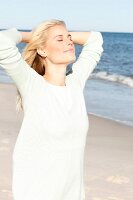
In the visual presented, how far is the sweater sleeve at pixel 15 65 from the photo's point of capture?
2748 millimetres

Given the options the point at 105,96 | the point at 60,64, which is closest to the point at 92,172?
the point at 60,64

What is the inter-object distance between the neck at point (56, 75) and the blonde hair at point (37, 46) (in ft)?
0.27

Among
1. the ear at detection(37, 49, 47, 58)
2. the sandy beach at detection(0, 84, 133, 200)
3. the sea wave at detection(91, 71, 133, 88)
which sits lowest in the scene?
the sea wave at detection(91, 71, 133, 88)

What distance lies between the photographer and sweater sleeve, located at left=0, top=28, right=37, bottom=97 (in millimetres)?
2748

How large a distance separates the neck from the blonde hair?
0.27ft

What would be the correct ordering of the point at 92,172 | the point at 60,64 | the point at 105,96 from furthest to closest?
the point at 105,96, the point at 92,172, the point at 60,64

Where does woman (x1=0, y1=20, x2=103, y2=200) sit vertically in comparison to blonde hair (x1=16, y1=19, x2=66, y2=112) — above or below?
below

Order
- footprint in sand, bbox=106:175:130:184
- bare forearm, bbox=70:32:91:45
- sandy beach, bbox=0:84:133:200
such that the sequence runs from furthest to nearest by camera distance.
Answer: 1. footprint in sand, bbox=106:175:130:184
2. sandy beach, bbox=0:84:133:200
3. bare forearm, bbox=70:32:91:45

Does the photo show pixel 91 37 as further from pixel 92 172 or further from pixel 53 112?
pixel 92 172

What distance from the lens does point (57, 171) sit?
9.32 ft

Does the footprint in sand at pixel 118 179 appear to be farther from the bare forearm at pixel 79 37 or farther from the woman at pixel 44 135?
the woman at pixel 44 135

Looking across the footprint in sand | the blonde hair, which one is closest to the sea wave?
the footprint in sand

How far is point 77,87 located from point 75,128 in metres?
0.30

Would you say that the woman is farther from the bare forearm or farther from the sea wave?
the sea wave
